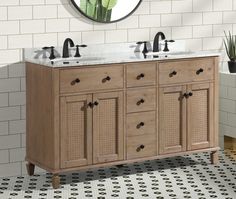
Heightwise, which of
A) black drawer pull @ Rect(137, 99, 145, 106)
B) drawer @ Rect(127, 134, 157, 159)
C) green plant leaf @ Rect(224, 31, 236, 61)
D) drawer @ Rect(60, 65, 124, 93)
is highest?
green plant leaf @ Rect(224, 31, 236, 61)

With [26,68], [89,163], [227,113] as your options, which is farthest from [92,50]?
[227,113]

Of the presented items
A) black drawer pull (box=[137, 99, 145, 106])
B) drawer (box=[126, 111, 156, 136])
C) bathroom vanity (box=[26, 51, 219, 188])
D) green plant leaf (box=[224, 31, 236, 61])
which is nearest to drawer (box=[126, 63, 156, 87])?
bathroom vanity (box=[26, 51, 219, 188])

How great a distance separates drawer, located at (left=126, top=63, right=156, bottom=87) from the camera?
19.1 feet

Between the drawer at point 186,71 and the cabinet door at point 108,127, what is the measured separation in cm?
43

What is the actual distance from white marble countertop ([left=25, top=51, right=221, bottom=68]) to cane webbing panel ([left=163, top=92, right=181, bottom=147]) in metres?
0.32

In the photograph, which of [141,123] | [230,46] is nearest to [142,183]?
[141,123]

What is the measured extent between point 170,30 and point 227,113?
0.93 metres

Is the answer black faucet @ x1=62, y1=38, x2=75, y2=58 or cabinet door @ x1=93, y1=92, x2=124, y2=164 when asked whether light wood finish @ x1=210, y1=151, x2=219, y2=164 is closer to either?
cabinet door @ x1=93, y1=92, x2=124, y2=164

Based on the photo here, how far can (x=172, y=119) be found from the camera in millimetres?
6094

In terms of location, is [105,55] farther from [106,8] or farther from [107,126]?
[107,126]

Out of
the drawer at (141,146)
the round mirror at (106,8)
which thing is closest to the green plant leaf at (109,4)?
the round mirror at (106,8)

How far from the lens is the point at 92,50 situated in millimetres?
6223

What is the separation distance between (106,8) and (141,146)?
3.91 ft

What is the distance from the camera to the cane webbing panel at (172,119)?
6.05m
